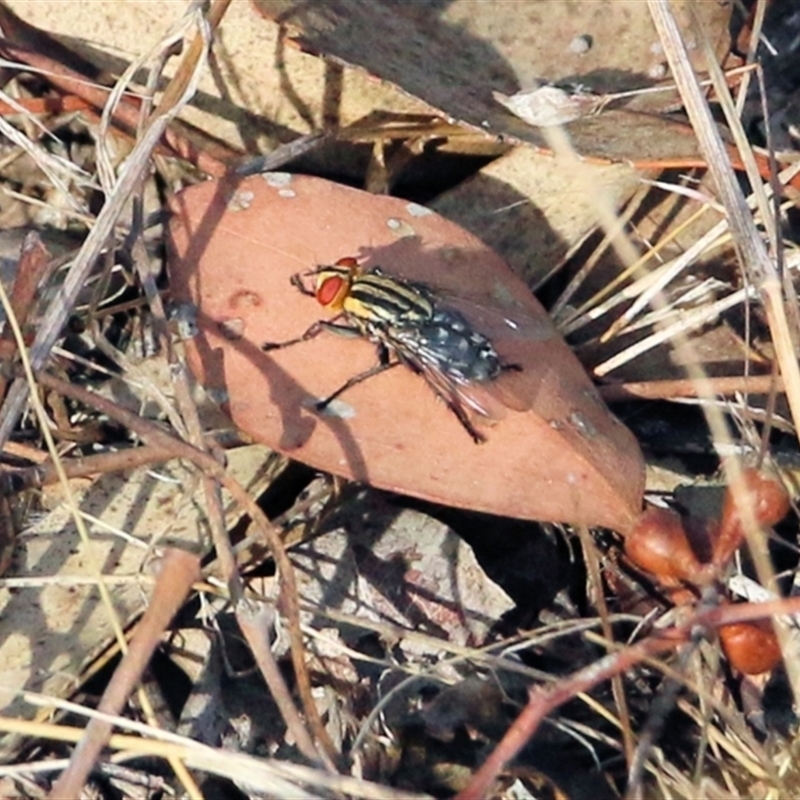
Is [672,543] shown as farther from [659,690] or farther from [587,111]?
[587,111]

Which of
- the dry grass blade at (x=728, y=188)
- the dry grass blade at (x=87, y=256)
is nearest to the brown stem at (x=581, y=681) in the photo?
the dry grass blade at (x=728, y=188)

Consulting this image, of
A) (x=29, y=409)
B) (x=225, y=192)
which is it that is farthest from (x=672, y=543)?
(x=29, y=409)

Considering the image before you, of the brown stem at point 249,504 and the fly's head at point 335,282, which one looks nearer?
the brown stem at point 249,504

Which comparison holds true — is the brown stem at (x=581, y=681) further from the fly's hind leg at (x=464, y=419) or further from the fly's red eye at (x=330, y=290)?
the fly's red eye at (x=330, y=290)

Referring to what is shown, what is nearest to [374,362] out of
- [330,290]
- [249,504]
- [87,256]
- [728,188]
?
[330,290]

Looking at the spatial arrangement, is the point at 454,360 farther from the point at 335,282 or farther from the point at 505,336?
the point at 335,282

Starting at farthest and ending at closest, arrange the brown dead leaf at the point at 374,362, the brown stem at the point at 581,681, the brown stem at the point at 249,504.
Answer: the brown dead leaf at the point at 374,362 < the brown stem at the point at 249,504 < the brown stem at the point at 581,681

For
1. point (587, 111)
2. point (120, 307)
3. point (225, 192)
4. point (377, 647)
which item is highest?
point (587, 111)

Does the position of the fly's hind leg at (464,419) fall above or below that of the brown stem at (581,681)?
above
